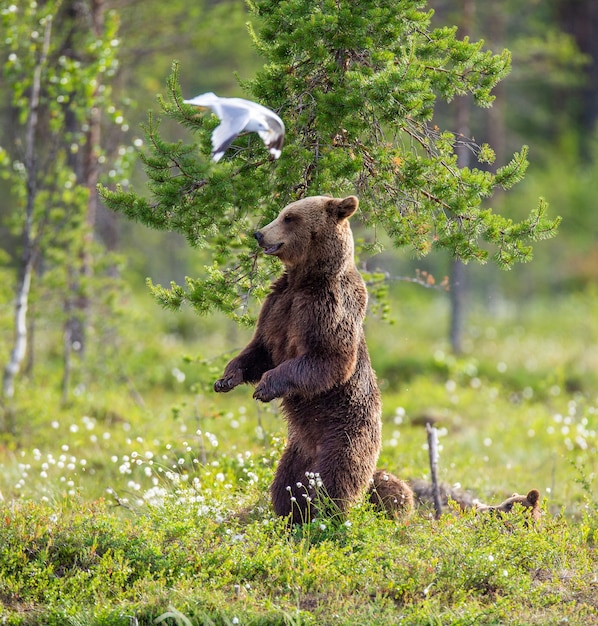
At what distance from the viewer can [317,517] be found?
18.6 feet

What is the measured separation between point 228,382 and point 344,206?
1399 mm

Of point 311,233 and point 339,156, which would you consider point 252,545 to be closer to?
point 311,233

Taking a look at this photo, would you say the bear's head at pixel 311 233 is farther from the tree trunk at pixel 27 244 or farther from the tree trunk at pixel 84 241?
the tree trunk at pixel 84 241

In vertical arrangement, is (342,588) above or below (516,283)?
above

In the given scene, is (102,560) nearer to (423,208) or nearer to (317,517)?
(317,517)

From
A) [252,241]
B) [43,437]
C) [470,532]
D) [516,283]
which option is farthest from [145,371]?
[516,283]

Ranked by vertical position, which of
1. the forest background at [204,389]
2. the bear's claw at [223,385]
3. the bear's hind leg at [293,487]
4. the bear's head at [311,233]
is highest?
the bear's head at [311,233]

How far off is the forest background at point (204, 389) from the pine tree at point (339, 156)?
0.75 meters

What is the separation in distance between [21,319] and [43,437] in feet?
4.47

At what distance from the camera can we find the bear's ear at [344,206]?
215 inches

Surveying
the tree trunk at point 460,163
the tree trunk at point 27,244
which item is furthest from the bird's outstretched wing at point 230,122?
the tree trunk at point 460,163

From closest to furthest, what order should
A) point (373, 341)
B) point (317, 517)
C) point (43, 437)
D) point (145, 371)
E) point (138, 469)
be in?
point (317, 517) → point (138, 469) → point (43, 437) → point (145, 371) → point (373, 341)

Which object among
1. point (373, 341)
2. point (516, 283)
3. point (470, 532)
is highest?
point (470, 532)

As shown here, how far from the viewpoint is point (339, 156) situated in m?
5.93
